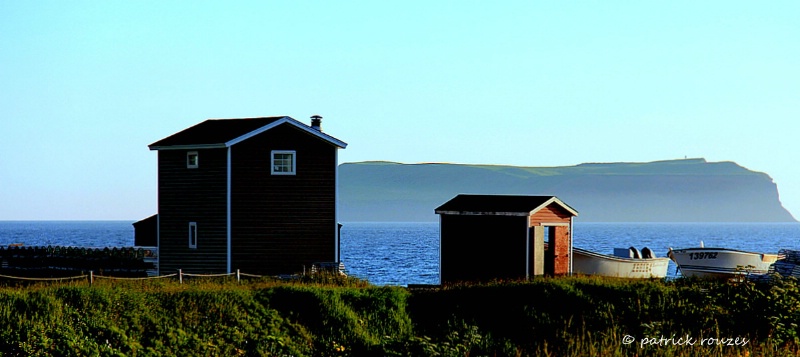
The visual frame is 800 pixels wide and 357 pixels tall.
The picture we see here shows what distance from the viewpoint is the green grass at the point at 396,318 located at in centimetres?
2269

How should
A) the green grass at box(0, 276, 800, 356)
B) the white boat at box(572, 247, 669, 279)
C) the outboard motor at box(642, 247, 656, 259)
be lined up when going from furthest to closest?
the outboard motor at box(642, 247, 656, 259), the white boat at box(572, 247, 669, 279), the green grass at box(0, 276, 800, 356)

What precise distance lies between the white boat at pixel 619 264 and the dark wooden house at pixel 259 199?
11.4 m

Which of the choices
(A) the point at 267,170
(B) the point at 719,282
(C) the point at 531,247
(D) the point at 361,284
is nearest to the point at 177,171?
(A) the point at 267,170

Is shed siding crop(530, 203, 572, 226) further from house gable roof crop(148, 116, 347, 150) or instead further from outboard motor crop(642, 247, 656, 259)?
outboard motor crop(642, 247, 656, 259)

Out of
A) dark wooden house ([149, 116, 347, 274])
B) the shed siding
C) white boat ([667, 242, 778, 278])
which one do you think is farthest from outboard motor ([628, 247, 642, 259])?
dark wooden house ([149, 116, 347, 274])

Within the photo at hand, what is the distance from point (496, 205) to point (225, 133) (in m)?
12.0

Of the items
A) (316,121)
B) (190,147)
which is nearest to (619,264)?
(316,121)

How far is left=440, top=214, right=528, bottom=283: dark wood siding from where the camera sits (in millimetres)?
39156

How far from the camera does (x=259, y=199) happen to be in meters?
41.3

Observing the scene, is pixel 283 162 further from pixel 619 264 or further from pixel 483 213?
pixel 619 264

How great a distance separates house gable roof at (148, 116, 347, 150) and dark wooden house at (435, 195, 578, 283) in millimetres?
6009

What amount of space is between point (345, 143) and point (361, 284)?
29.1 feet

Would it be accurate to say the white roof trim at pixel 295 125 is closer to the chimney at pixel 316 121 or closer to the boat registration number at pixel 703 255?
the chimney at pixel 316 121

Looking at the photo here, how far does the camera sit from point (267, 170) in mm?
41375
